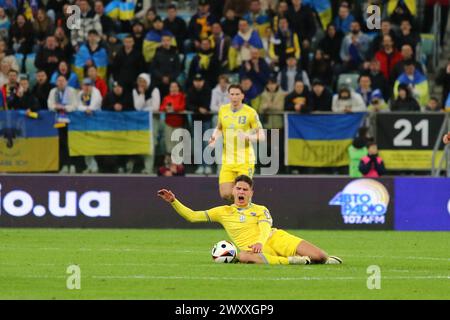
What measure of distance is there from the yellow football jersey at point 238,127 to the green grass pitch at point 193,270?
1552 millimetres

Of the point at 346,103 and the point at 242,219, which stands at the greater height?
the point at 346,103

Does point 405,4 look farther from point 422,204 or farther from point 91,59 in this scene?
point 91,59

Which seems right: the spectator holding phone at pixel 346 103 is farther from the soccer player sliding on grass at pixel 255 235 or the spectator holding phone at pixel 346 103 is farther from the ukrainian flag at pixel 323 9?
the soccer player sliding on grass at pixel 255 235

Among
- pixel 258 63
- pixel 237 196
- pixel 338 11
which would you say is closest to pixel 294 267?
pixel 237 196

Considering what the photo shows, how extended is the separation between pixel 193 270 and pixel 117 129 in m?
9.85

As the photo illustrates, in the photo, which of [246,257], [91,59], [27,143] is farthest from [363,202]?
[246,257]

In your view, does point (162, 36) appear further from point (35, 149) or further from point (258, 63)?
point (35, 149)

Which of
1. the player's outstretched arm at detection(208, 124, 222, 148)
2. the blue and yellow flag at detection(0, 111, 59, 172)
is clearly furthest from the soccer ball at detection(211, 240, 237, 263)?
the blue and yellow flag at detection(0, 111, 59, 172)

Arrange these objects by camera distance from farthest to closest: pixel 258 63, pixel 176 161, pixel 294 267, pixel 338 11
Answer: pixel 338 11 < pixel 258 63 < pixel 176 161 < pixel 294 267

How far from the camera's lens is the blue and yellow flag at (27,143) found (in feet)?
83.4

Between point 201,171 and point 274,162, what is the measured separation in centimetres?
143

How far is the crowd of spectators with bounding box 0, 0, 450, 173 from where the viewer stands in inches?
1035

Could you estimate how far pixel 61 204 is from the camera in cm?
2466
